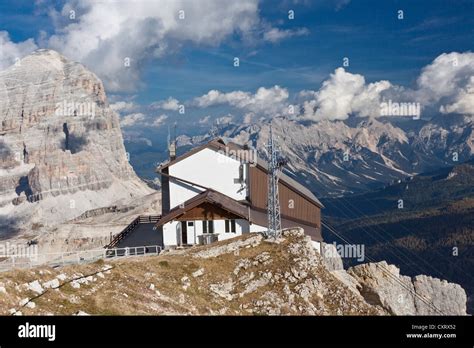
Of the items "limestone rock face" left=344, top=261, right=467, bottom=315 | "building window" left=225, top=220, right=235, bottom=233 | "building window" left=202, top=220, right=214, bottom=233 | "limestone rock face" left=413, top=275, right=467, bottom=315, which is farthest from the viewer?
"limestone rock face" left=413, top=275, right=467, bottom=315

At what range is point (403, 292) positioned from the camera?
196 feet

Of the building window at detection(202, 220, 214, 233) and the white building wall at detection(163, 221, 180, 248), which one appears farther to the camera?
the white building wall at detection(163, 221, 180, 248)

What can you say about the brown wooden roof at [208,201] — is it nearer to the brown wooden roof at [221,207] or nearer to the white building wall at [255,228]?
the brown wooden roof at [221,207]

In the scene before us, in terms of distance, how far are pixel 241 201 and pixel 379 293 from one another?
16.4m

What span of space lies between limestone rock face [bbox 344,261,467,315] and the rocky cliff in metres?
1.74

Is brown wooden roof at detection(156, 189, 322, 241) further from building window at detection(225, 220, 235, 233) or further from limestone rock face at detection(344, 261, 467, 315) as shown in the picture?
limestone rock face at detection(344, 261, 467, 315)

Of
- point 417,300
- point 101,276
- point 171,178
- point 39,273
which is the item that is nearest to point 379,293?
point 417,300

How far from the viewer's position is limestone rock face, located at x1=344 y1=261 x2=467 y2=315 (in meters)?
53.3

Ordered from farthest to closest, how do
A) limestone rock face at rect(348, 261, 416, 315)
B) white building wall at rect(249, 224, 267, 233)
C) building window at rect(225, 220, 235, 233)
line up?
building window at rect(225, 220, 235, 233), white building wall at rect(249, 224, 267, 233), limestone rock face at rect(348, 261, 416, 315)

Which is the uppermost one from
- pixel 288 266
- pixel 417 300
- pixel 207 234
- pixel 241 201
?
pixel 241 201

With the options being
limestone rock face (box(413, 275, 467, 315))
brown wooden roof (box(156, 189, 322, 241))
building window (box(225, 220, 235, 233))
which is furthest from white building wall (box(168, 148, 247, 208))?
limestone rock face (box(413, 275, 467, 315))

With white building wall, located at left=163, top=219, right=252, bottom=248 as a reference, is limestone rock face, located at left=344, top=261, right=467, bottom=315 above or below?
below

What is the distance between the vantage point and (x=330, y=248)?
7362 centimetres
